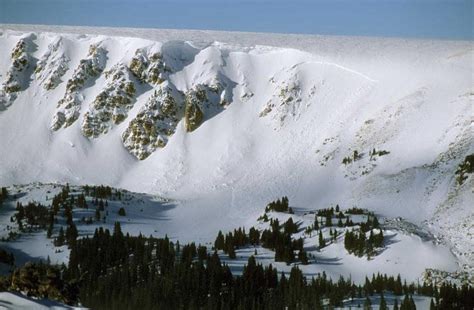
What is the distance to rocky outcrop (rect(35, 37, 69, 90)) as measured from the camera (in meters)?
128

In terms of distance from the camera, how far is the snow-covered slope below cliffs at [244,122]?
255 feet

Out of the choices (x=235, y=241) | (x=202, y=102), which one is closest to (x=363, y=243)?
(x=235, y=241)

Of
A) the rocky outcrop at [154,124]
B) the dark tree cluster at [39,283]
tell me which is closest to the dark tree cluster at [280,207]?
the rocky outcrop at [154,124]

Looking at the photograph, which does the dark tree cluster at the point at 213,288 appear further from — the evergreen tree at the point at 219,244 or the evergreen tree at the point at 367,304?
the evergreen tree at the point at 219,244

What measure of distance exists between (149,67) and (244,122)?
102 feet

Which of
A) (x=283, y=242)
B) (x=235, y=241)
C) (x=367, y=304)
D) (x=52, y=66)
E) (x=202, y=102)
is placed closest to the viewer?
(x=367, y=304)

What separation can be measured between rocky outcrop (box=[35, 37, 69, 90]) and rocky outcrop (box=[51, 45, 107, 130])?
548 centimetres

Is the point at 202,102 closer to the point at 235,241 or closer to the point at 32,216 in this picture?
the point at 32,216

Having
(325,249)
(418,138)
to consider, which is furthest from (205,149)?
(325,249)

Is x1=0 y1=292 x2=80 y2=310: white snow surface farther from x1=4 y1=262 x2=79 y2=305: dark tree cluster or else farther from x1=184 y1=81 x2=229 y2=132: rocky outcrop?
x1=184 y1=81 x2=229 y2=132: rocky outcrop

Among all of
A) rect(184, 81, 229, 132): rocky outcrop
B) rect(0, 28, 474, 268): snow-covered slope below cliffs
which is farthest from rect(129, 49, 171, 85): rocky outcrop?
rect(184, 81, 229, 132): rocky outcrop

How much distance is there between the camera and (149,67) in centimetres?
12525

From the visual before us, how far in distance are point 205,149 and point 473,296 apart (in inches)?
2849

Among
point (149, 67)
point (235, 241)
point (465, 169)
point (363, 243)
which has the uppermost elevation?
point (149, 67)
